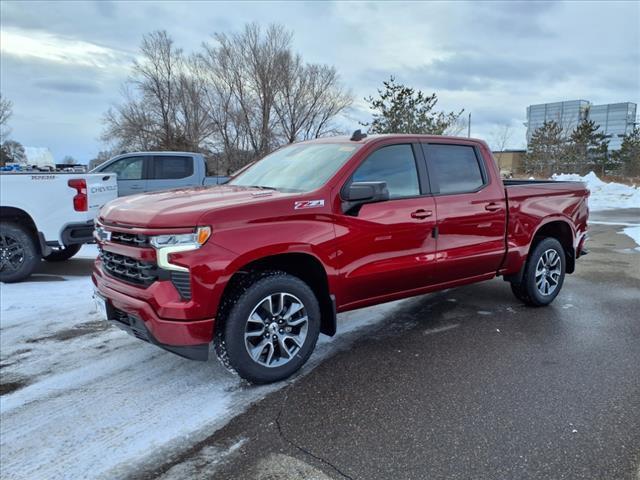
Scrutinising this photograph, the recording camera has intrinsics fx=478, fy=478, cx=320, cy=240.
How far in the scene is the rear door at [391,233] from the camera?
3809 millimetres

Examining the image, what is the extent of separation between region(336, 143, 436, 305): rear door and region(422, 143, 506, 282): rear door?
0.16 metres

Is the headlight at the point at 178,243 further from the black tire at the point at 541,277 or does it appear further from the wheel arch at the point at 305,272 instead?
the black tire at the point at 541,277

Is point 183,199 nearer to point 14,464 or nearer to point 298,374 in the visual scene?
point 298,374

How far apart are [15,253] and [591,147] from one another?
49647 mm

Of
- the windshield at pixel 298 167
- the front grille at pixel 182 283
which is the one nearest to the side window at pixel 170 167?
the windshield at pixel 298 167

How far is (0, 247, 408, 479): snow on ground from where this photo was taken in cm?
272

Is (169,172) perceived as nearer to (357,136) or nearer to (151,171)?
(151,171)

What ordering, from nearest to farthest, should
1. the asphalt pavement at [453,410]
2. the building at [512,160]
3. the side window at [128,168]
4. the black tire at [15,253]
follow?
1. the asphalt pavement at [453,410]
2. the black tire at [15,253]
3. the side window at [128,168]
4. the building at [512,160]

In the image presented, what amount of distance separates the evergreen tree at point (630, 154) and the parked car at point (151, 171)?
39.7 m

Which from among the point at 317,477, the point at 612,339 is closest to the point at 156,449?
the point at 317,477

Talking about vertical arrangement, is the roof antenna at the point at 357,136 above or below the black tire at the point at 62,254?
above

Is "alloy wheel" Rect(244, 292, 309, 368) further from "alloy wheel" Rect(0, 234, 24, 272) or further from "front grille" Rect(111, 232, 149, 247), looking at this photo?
"alloy wheel" Rect(0, 234, 24, 272)

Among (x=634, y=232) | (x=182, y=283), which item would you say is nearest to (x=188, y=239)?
(x=182, y=283)

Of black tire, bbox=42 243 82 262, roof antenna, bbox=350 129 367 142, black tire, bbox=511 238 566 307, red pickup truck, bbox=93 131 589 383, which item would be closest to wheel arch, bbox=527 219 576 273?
black tire, bbox=511 238 566 307
